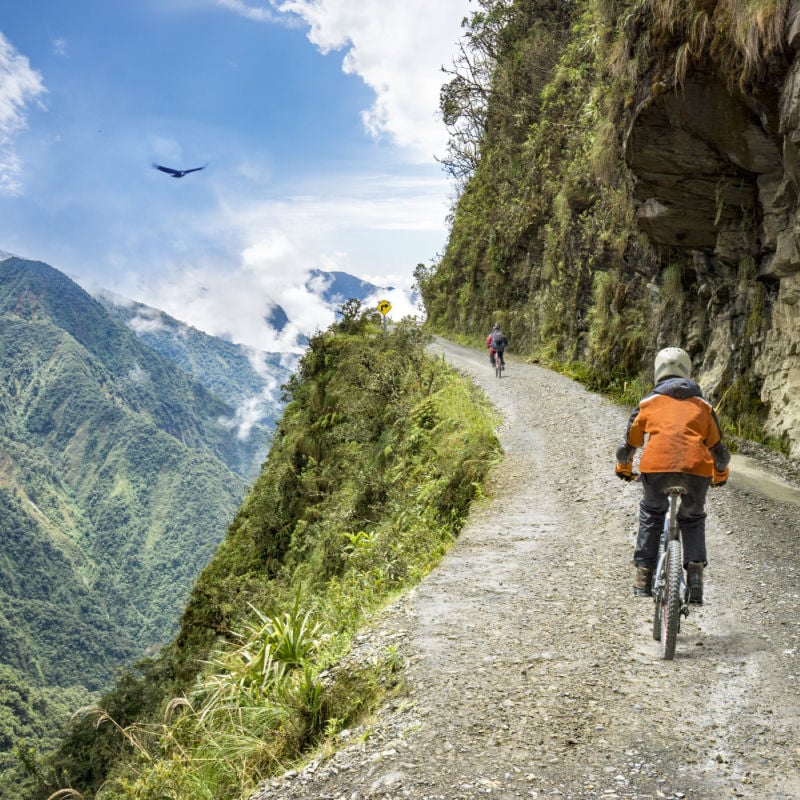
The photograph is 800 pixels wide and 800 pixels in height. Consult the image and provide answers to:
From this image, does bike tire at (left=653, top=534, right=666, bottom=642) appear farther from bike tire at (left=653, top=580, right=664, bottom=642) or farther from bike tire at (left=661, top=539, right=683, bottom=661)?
bike tire at (left=661, top=539, right=683, bottom=661)

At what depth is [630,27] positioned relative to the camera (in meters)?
12.1

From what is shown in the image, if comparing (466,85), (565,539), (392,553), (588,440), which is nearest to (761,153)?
(588,440)

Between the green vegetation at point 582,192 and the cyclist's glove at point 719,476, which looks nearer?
the cyclist's glove at point 719,476

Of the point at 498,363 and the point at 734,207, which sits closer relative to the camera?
the point at 734,207

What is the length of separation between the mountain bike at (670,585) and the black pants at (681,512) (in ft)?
0.21

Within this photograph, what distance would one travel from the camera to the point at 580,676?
4363 mm

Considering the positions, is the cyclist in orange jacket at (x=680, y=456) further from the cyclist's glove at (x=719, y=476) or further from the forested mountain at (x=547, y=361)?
the forested mountain at (x=547, y=361)

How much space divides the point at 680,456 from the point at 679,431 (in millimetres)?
172

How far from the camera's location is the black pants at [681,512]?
4.73 meters

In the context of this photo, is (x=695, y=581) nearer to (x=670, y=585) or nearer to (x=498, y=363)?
(x=670, y=585)

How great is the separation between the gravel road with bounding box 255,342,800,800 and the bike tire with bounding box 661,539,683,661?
0.46 feet

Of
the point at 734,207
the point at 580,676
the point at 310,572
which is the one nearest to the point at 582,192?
the point at 734,207

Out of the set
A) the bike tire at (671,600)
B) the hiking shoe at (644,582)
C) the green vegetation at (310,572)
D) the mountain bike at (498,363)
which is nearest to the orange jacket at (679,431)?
the bike tire at (671,600)

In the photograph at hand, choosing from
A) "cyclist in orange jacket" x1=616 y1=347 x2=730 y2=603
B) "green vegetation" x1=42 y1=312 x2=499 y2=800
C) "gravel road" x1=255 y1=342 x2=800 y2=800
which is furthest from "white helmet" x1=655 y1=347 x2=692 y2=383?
"green vegetation" x1=42 y1=312 x2=499 y2=800
